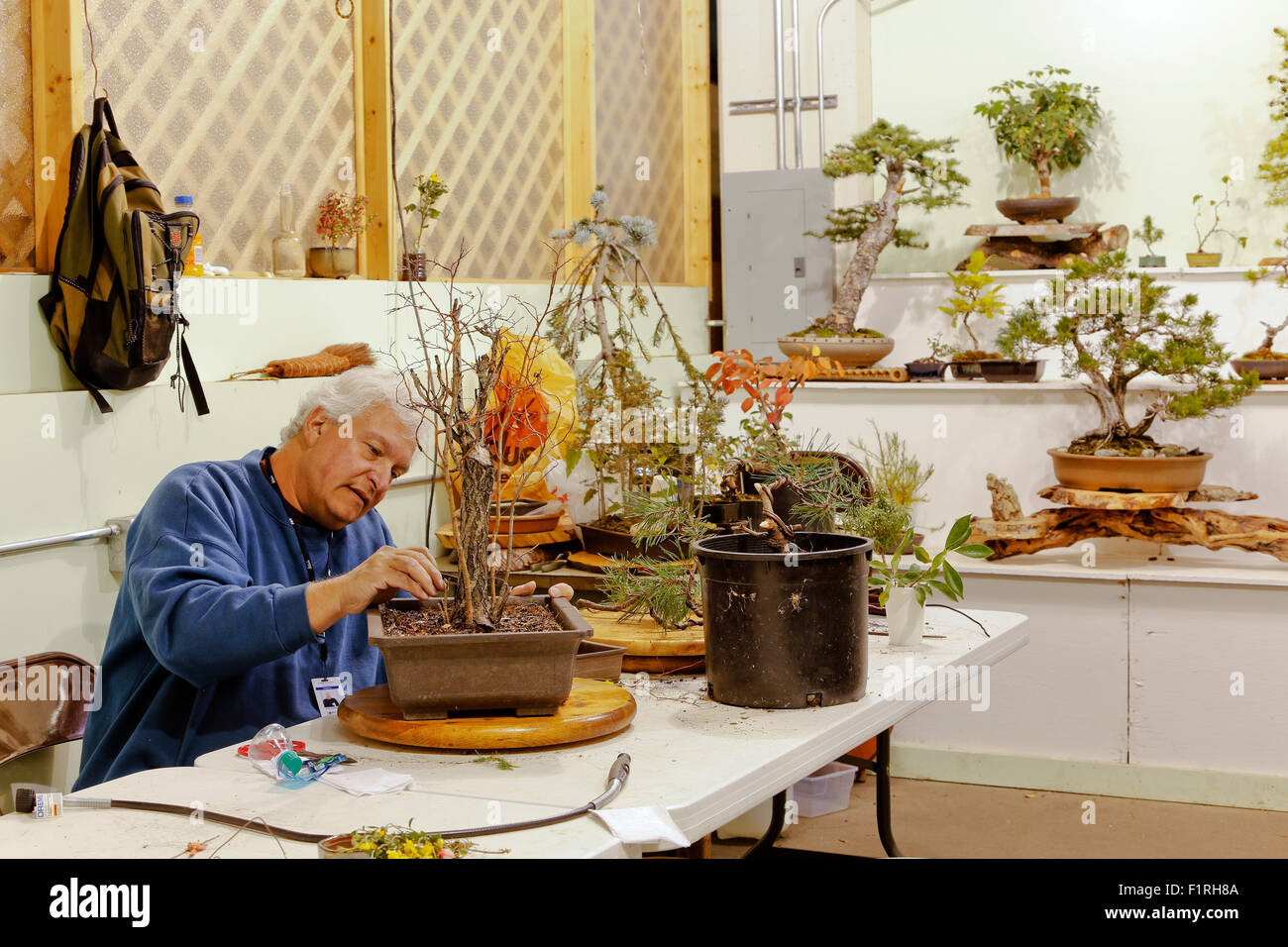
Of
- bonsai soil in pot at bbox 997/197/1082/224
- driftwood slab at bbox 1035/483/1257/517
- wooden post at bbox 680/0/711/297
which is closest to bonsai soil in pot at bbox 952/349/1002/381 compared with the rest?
driftwood slab at bbox 1035/483/1257/517

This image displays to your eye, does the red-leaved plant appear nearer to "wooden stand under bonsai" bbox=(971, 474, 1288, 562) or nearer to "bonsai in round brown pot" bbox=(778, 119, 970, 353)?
"bonsai in round brown pot" bbox=(778, 119, 970, 353)

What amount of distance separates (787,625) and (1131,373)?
259 centimetres

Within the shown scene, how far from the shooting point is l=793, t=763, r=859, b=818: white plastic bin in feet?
12.4

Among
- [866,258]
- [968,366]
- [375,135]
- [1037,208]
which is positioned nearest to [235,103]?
[375,135]

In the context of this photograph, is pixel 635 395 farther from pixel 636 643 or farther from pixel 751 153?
pixel 751 153

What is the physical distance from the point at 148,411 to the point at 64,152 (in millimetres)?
620

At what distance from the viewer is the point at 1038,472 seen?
174 inches

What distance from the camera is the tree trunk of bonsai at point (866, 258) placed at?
5.42m

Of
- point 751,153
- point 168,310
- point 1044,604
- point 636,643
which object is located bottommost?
point 1044,604

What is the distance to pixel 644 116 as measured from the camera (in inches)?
237

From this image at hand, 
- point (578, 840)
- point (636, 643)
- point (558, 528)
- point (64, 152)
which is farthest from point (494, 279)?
point (578, 840)

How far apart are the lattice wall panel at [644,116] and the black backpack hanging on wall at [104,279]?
293cm

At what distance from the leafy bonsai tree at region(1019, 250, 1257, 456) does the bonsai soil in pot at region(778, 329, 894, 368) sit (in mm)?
977

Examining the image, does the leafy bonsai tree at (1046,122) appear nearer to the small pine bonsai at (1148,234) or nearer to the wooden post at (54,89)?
the small pine bonsai at (1148,234)
